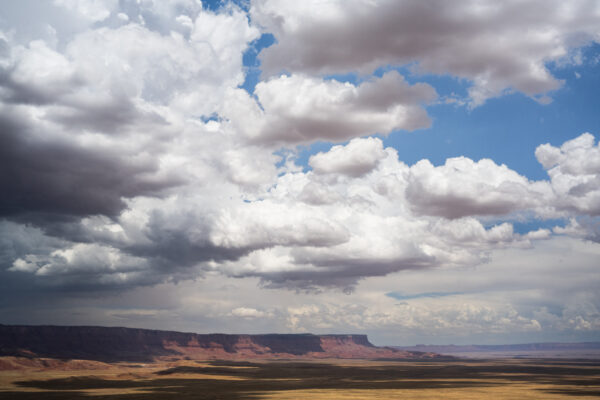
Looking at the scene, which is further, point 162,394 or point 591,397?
point 162,394

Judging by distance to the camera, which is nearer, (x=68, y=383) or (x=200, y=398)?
(x=200, y=398)

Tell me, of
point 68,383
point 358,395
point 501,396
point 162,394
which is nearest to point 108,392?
point 162,394

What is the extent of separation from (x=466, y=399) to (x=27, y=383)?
12222cm

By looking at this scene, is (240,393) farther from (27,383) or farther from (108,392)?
(27,383)

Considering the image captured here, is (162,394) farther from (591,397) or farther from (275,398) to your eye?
(591,397)

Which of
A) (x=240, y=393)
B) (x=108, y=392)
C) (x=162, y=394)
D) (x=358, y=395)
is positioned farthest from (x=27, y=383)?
(x=358, y=395)

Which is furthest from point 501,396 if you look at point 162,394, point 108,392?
point 108,392

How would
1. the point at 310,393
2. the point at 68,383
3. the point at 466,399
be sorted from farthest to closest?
the point at 68,383
the point at 310,393
the point at 466,399

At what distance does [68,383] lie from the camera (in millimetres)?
156875

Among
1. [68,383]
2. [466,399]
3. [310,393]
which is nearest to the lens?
[466,399]

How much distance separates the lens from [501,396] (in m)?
113

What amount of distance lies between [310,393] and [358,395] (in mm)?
10657

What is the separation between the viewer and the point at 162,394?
384ft

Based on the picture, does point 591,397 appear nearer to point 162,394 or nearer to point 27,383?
point 162,394
